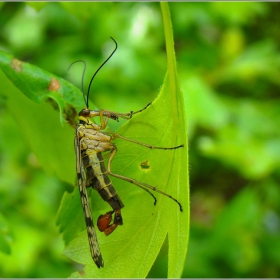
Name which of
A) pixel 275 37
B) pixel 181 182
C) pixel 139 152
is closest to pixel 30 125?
pixel 139 152

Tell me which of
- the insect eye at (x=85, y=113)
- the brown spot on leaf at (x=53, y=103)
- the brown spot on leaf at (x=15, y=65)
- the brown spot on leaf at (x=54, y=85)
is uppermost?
the brown spot on leaf at (x=15, y=65)

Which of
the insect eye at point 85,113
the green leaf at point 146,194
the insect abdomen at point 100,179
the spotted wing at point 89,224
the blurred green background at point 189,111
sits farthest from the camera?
the blurred green background at point 189,111

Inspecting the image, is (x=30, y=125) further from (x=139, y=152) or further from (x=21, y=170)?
(x=21, y=170)

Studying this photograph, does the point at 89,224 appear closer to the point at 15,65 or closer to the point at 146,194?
the point at 146,194

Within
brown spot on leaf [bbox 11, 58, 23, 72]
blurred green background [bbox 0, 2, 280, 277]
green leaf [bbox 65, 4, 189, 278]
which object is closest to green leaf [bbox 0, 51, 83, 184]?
brown spot on leaf [bbox 11, 58, 23, 72]

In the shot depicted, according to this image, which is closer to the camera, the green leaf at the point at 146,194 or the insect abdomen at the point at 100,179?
the green leaf at the point at 146,194

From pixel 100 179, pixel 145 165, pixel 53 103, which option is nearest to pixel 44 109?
pixel 53 103

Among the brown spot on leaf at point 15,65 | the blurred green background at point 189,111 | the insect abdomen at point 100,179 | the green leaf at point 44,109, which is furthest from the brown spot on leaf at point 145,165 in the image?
the blurred green background at point 189,111

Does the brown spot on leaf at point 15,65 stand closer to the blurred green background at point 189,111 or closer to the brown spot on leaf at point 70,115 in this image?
the brown spot on leaf at point 70,115
